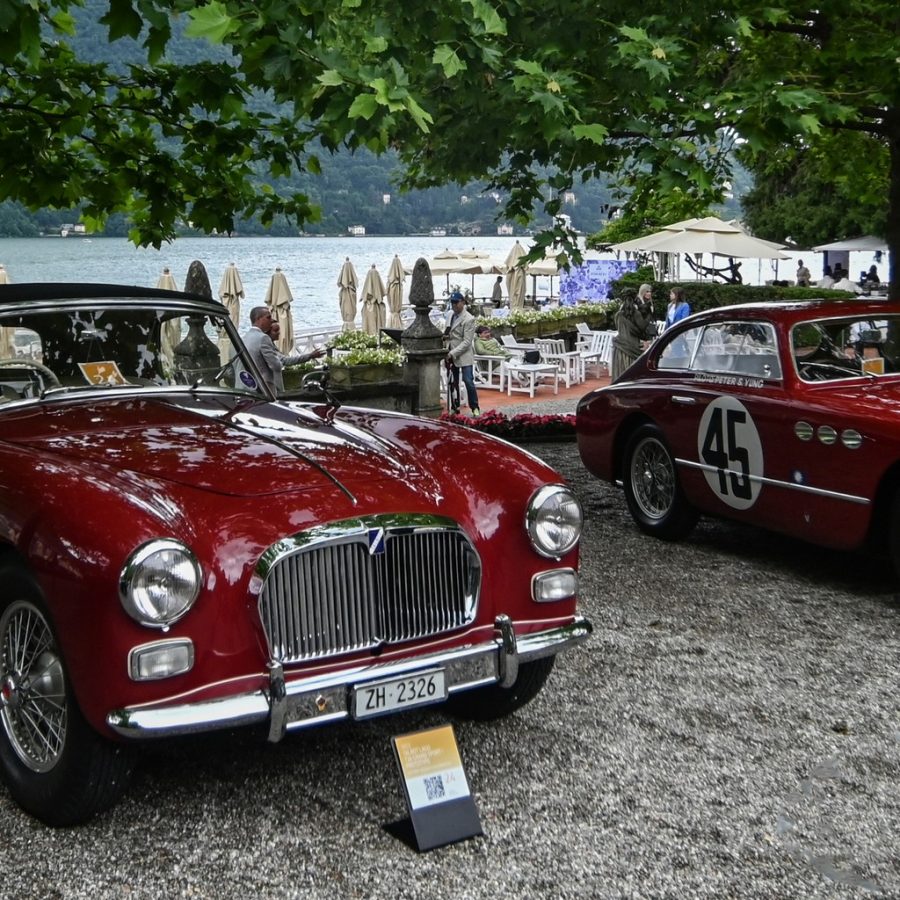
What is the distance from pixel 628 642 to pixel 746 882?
240 centimetres

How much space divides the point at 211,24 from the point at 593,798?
3.99 meters

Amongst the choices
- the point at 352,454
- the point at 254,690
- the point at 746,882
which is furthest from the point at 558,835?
the point at 352,454

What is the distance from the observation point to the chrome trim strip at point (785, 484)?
6.43m

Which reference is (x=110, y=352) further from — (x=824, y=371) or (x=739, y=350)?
(x=824, y=371)

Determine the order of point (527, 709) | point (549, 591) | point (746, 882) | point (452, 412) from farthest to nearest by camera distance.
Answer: point (452, 412) < point (527, 709) < point (549, 591) < point (746, 882)

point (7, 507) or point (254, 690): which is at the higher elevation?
point (7, 507)

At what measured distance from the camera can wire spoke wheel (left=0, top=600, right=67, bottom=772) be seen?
3.85m

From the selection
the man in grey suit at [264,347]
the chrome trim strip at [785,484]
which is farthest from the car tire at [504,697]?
the man in grey suit at [264,347]

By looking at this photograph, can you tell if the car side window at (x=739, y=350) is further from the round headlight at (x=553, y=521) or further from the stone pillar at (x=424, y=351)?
the stone pillar at (x=424, y=351)

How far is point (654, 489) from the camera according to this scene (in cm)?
830

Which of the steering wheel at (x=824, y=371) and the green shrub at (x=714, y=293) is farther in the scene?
the green shrub at (x=714, y=293)

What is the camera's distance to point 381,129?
622cm

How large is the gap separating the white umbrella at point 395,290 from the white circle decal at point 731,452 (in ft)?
53.3

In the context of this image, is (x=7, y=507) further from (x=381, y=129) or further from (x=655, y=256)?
(x=655, y=256)
